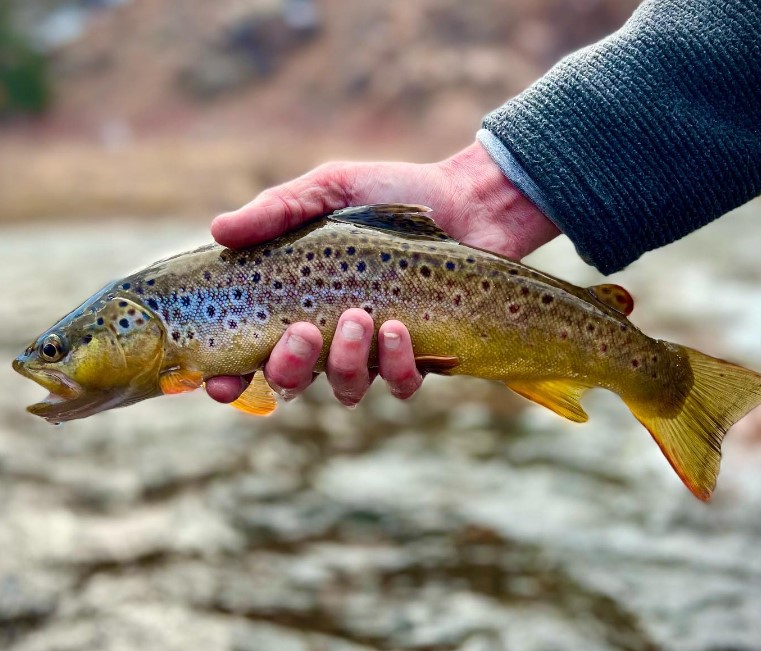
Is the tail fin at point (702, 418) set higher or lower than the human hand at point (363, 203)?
lower

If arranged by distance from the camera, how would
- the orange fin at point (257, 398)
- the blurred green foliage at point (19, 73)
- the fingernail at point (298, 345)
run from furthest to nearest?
the blurred green foliage at point (19, 73), the orange fin at point (257, 398), the fingernail at point (298, 345)

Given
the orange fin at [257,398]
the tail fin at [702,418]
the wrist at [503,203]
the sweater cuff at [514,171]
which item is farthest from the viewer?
the wrist at [503,203]

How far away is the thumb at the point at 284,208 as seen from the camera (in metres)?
3.17

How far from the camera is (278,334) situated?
123 inches

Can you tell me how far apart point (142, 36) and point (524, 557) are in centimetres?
6483

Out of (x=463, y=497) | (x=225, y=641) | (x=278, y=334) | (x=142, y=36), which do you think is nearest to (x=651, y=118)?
(x=278, y=334)

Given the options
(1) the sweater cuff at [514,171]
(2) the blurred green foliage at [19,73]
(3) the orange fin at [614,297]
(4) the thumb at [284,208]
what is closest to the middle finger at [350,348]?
(4) the thumb at [284,208]

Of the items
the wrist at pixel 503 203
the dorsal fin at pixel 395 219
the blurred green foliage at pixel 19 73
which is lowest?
the dorsal fin at pixel 395 219

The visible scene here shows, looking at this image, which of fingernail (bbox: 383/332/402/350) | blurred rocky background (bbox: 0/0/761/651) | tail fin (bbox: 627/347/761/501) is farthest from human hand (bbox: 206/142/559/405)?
blurred rocky background (bbox: 0/0/761/651)

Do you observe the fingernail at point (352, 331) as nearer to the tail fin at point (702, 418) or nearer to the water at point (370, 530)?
the tail fin at point (702, 418)

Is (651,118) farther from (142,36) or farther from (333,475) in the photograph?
(142,36)

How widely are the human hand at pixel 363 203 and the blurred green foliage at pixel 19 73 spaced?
179 ft

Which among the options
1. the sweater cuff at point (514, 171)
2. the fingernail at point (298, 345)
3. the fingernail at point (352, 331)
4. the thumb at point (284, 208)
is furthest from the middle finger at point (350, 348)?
the sweater cuff at point (514, 171)

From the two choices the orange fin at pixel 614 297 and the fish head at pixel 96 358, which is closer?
the fish head at pixel 96 358
